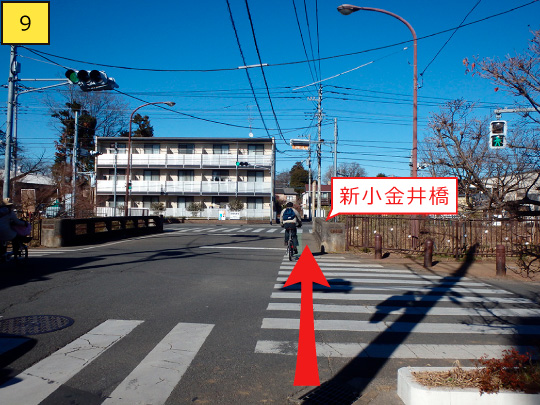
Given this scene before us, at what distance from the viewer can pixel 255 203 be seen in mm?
55375

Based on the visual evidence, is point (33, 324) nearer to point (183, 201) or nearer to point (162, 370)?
point (162, 370)

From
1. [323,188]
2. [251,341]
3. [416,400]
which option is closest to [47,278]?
[251,341]

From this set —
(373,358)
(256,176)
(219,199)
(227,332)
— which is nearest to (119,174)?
(219,199)

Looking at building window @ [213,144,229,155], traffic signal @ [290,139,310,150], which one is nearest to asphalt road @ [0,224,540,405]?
traffic signal @ [290,139,310,150]

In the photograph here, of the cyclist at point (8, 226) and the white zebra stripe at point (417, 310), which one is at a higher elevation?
the cyclist at point (8, 226)

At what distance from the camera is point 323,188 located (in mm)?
92000

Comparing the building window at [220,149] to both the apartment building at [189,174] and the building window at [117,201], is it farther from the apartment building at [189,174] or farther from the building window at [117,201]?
the building window at [117,201]

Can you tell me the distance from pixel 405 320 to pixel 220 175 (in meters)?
48.0

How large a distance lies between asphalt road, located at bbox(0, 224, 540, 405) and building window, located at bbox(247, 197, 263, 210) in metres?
42.9

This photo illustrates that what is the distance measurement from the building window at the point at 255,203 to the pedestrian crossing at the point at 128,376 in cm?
4862

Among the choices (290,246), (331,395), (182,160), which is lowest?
(331,395)

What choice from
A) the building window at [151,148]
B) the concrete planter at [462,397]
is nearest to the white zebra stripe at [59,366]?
the concrete planter at [462,397]

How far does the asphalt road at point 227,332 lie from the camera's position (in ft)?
14.9

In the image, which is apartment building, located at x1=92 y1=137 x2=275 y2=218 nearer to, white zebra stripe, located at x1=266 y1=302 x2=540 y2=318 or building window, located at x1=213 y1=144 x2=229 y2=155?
building window, located at x1=213 y1=144 x2=229 y2=155
